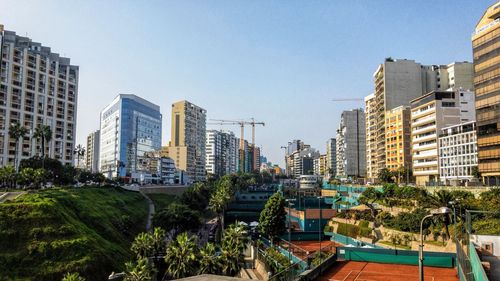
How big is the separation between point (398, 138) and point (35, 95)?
127229mm

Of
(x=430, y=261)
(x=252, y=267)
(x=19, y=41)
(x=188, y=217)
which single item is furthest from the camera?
(x=19, y=41)

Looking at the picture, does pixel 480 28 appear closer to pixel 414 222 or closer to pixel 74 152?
pixel 414 222

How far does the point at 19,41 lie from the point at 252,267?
5113 inches

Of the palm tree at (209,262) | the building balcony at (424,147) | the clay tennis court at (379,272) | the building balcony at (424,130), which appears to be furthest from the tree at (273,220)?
the building balcony at (424,130)

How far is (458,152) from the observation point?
99375 mm

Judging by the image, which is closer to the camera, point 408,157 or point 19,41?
point 408,157

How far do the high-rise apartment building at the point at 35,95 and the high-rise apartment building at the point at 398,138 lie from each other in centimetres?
11965

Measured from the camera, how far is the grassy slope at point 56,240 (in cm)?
5306

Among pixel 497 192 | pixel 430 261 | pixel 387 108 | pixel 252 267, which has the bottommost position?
pixel 252 267

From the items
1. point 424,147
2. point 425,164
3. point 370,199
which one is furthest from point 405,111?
point 370,199

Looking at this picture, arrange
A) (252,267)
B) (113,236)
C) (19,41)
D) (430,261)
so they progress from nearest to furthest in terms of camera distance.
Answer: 1. (430,261)
2. (252,267)
3. (113,236)
4. (19,41)

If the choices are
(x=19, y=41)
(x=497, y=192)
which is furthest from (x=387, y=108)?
(x=19, y=41)

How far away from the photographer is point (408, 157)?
133625 millimetres

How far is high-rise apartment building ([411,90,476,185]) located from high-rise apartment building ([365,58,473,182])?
30.4 metres
